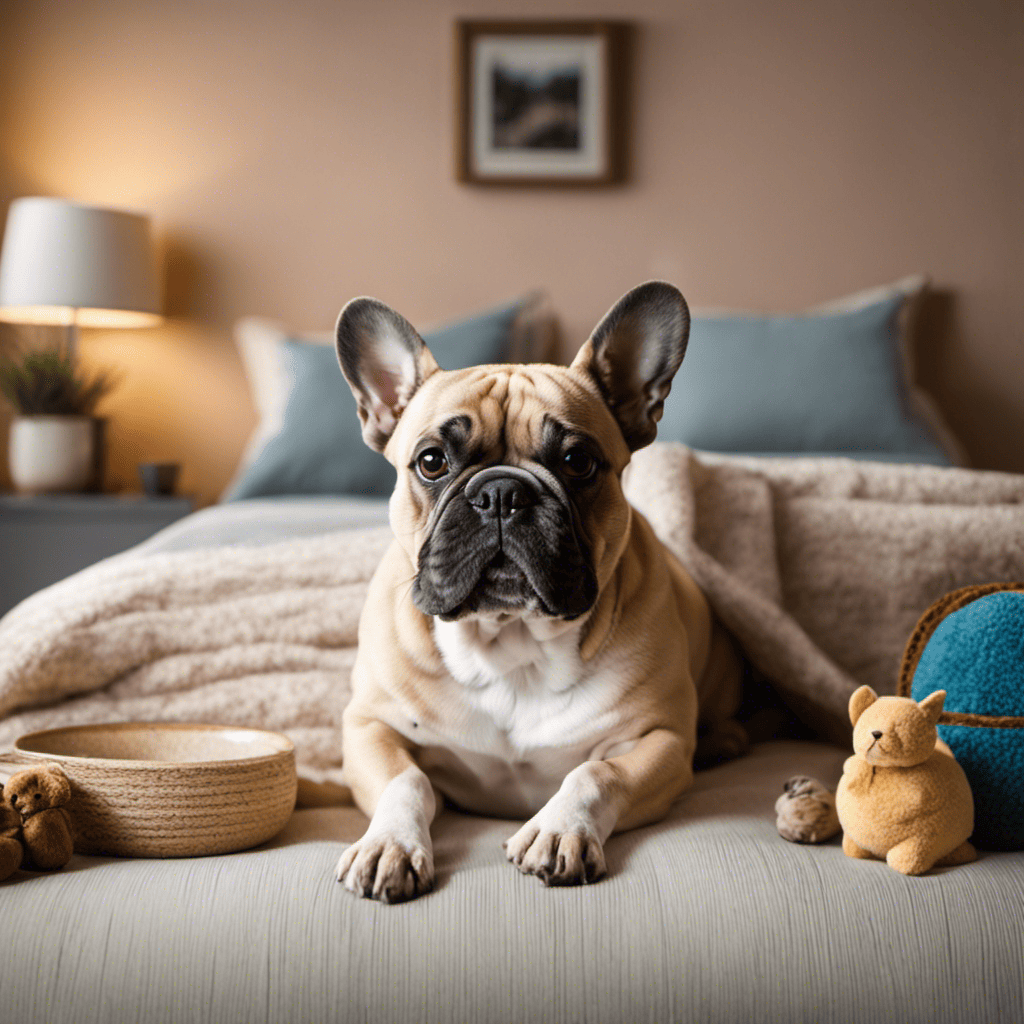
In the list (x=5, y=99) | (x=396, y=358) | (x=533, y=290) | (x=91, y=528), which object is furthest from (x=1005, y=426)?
(x=5, y=99)

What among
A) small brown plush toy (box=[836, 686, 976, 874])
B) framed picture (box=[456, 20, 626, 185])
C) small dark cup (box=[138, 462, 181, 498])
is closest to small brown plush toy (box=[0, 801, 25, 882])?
small brown plush toy (box=[836, 686, 976, 874])

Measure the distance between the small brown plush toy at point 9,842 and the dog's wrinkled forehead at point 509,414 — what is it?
1.77 ft

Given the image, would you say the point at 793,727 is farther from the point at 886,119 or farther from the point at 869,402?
the point at 886,119

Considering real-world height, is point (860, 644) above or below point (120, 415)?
below

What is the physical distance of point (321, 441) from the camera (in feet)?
8.52

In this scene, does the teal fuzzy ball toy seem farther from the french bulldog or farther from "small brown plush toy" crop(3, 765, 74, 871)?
"small brown plush toy" crop(3, 765, 74, 871)

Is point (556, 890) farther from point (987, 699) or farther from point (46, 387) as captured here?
point (46, 387)

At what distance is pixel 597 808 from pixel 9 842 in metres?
0.53

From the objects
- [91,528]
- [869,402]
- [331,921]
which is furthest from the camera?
[91,528]

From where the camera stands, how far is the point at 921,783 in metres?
0.86

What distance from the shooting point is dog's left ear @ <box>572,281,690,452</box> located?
1139 mm

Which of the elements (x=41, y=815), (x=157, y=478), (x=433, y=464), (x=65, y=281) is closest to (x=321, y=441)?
(x=157, y=478)

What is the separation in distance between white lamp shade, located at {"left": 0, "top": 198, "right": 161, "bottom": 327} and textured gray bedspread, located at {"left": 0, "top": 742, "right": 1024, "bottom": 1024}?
8.09ft

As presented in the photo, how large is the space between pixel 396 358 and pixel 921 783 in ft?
2.50
